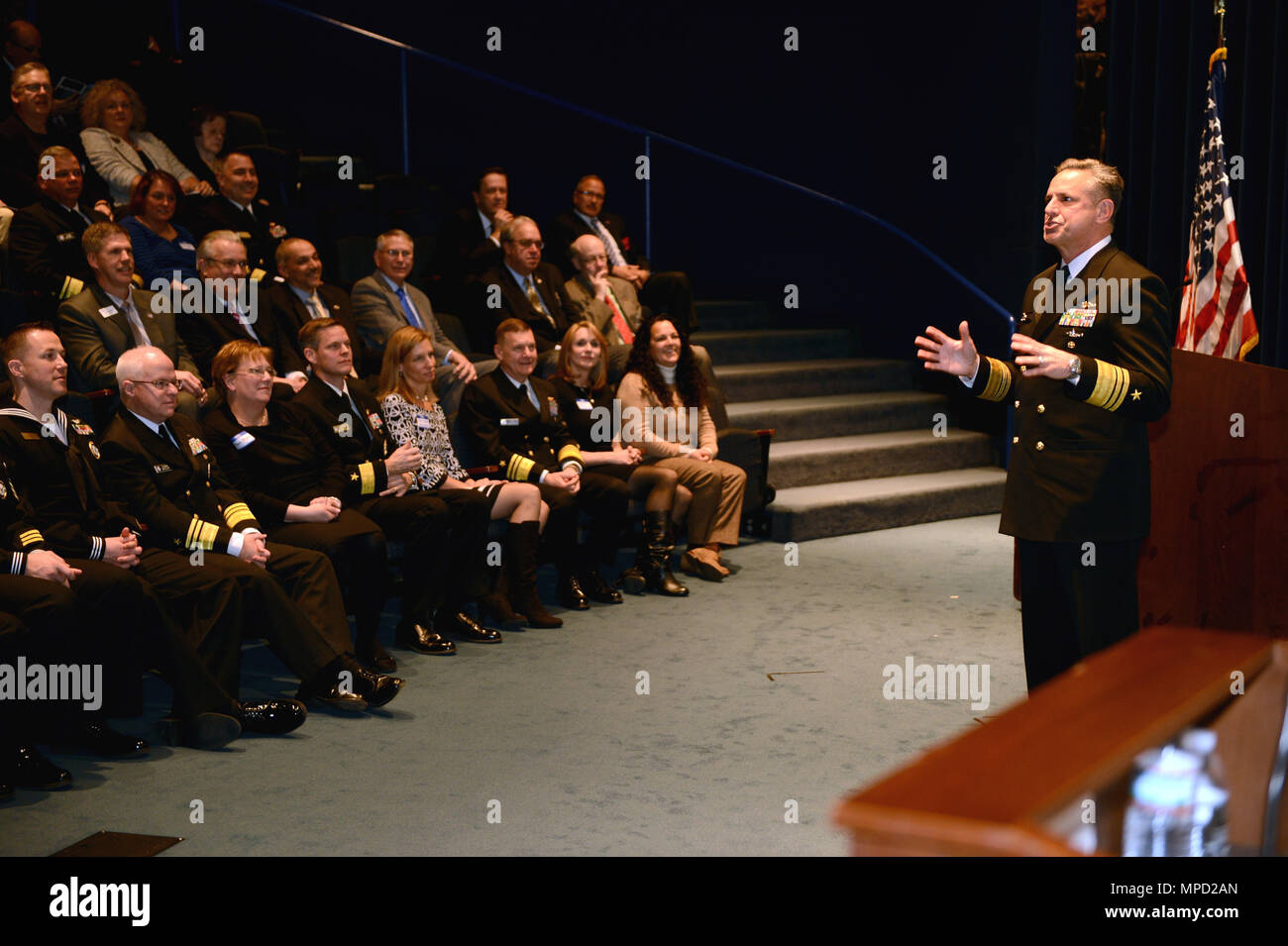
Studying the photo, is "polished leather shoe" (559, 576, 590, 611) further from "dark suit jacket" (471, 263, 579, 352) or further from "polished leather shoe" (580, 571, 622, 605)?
"dark suit jacket" (471, 263, 579, 352)

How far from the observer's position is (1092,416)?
2.83 meters

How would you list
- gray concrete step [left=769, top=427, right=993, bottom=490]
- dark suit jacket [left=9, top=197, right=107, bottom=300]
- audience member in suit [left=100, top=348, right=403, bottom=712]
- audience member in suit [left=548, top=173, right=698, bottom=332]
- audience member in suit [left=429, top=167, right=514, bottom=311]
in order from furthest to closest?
audience member in suit [left=548, top=173, right=698, bottom=332] < gray concrete step [left=769, top=427, right=993, bottom=490] < audience member in suit [left=429, top=167, right=514, bottom=311] < dark suit jacket [left=9, top=197, right=107, bottom=300] < audience member in suit [left=100, top=348, right=403, bottom=712]

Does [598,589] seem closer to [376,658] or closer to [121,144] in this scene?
[376,658]

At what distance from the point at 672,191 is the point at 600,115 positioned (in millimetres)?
812

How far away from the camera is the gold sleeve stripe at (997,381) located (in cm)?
295

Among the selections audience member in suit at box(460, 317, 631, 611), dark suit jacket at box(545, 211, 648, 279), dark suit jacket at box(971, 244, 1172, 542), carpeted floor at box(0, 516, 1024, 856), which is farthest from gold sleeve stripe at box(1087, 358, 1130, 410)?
dark suit jacket at box(545, 211, 648, 279)

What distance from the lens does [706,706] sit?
12.7 ft

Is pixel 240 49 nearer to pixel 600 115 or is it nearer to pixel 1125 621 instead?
pixel 600 115

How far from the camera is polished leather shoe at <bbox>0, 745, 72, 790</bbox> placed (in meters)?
3.21

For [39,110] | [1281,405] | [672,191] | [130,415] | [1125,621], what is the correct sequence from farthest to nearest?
1. [672,191]
2. [39,110]
3. [130,415]
4. [1281,405]
5. [1125,621]

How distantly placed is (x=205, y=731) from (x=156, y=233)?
2.59 m

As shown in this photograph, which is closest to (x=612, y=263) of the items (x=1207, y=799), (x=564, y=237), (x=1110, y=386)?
(x=564, y=237)

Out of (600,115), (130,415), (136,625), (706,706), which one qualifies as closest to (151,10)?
(600,115)

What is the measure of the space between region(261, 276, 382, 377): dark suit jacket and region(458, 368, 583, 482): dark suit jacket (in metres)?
0.56
